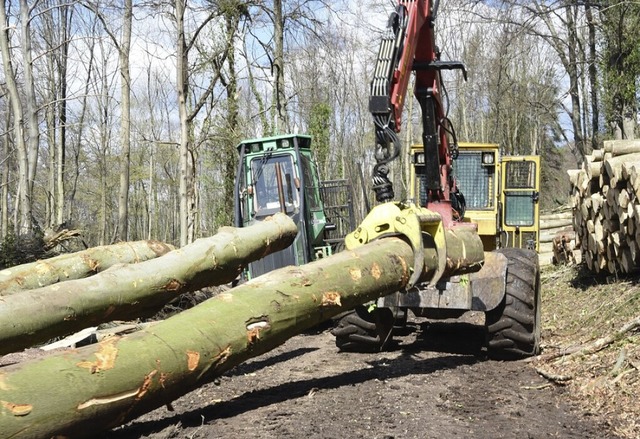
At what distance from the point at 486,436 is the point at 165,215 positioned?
53799mm

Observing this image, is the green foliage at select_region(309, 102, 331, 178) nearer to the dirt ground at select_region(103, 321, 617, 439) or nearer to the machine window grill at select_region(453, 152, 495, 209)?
the machine window grill at select_region(453, 152, 495, 209)

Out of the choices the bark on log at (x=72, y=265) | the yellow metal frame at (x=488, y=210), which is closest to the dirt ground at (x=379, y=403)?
the bark on log at (x=72, y=265)

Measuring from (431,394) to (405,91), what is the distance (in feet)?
9.77

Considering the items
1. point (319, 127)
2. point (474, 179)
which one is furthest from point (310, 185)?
point (319, 127)

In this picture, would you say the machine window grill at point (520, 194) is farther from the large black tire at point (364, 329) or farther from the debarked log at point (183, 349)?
the debarked log at point (183, 349)

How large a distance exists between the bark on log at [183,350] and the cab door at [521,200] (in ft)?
27.2

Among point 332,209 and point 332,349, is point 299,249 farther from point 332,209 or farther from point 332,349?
point 332,349

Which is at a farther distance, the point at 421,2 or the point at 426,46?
the point at 426,46

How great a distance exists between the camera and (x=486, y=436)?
430cm

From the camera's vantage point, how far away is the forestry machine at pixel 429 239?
569 centimetres

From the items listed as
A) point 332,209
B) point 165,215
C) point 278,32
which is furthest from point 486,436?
point 165,215

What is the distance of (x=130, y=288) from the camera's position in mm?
5582

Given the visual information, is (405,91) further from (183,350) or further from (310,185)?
(183,350)

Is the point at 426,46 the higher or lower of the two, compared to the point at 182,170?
higher
